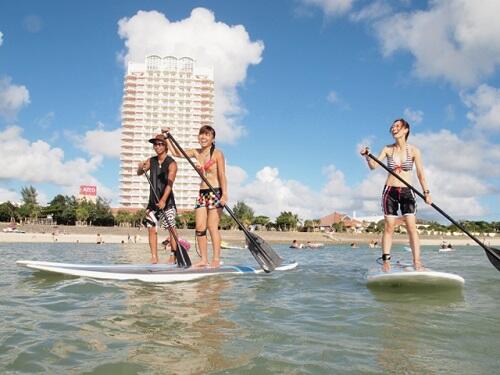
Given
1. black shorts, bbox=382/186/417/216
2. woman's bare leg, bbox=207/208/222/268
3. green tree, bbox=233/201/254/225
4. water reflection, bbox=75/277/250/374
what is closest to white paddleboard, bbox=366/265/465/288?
black shorts, bbox=382/186/417/216

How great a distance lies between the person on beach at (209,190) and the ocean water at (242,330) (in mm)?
1740

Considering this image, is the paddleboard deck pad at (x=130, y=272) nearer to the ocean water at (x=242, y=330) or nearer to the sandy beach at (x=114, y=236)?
the ocean water at (x=242, y=330)

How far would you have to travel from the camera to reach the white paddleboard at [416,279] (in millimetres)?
5926

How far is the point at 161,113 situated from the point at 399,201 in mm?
142732

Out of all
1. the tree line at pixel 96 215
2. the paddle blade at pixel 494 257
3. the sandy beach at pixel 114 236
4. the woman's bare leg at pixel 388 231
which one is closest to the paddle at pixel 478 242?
the paddle blade at pixel 494 257

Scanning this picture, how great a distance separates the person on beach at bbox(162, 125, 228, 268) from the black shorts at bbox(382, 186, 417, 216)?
279 cm

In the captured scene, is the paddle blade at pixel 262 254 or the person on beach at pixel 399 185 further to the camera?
the paddle blade at pixel 262 254

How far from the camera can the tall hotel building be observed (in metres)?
137

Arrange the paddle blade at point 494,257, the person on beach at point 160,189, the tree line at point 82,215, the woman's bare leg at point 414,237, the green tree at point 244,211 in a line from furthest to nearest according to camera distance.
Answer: the green tree at point 244,211 → the tree line at point 82,215 → the person on beach at point 160,189 → the woman's bare leg at point 414,237 → the paddle blade at point 494,257

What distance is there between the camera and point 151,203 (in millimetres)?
8375

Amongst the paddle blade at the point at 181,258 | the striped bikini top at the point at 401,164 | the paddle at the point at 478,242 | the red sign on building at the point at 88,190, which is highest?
the red sign on building at the point at 88,190

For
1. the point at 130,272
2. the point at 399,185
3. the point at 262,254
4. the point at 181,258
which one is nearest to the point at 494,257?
the point at 399,185

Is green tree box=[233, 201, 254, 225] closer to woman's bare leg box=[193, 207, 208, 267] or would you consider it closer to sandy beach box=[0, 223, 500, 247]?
sandy beach box=[0, 223, 500, 247]

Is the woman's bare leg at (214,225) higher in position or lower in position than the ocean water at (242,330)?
higher
